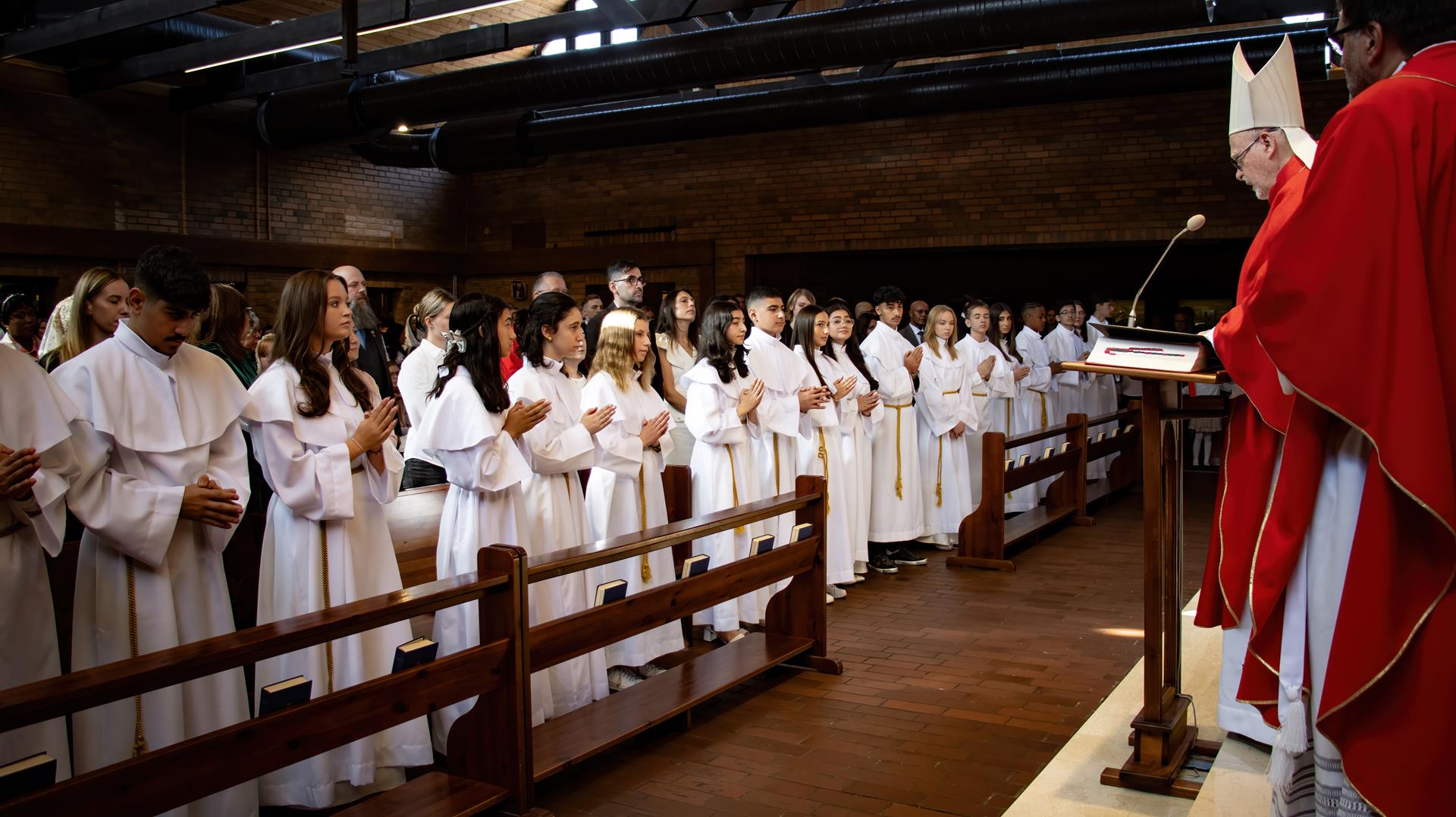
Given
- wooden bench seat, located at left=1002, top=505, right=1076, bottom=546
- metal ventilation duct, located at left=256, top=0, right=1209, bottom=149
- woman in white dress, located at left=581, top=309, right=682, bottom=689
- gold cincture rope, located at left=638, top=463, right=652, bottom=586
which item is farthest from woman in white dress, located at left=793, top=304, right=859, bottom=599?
metal ventilation duct, located at left=256, top=0, right=1209, bottom=149

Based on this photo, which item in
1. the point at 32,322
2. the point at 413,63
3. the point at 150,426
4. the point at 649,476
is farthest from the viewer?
the point at 413,63

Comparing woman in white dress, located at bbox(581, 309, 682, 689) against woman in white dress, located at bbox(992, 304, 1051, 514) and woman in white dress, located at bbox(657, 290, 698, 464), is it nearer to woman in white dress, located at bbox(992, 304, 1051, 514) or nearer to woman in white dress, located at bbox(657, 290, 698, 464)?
woman in white dress, located at bbox(657, 290, 698, 464)

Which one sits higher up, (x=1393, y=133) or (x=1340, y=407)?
(x=1393, y=133)

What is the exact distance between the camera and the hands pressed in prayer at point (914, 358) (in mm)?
8039

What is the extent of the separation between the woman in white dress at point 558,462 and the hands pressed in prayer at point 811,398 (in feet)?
5.89

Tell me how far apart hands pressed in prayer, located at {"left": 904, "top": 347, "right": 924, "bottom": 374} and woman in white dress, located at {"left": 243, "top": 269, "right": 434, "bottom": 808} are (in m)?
4.88

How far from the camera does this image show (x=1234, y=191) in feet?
40.9

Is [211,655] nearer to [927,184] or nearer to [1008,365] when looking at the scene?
[1008,365]

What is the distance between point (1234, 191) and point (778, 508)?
971 cm

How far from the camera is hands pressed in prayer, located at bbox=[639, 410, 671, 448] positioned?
5254 mm

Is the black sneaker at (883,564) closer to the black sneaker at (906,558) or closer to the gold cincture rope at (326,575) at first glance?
the black sneaker at (906,558)

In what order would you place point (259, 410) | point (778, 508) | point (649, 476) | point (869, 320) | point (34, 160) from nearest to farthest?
point (259, 410), point (778, 508), point (649, 476), point (869, 320), point (34, 160)

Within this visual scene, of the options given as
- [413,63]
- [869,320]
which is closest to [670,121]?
[413,63]

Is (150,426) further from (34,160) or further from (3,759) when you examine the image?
(34,160)
